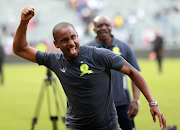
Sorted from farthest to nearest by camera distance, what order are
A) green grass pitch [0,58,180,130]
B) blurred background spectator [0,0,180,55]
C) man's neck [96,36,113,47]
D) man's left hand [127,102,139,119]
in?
blurred background spectator [0,0,180,55] → green grass pitch [0,58,180,130] → man's neck [96,36,113,47] → man's left hand [127,102,139,119]

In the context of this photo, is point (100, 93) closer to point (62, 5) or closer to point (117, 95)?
point (117, 95)

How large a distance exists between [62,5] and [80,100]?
95.8 feet

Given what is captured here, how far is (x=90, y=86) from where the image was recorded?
2697 mm

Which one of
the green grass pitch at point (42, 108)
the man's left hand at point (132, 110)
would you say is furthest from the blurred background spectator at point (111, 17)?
the man's left hand at point (132, 110)

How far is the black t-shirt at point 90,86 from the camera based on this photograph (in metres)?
2.70

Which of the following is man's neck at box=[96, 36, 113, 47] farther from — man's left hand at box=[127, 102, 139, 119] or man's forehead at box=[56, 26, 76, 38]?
man's forehead at box=[56, 26, 76, 38]

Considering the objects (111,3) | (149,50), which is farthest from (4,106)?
(111,3)

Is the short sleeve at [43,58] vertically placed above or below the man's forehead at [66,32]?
below

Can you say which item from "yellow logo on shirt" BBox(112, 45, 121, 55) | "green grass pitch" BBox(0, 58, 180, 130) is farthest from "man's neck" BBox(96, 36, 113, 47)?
"green grass pitch" BBox(0, 58, 180, 130)

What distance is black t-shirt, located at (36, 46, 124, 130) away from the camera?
A: 2703mm

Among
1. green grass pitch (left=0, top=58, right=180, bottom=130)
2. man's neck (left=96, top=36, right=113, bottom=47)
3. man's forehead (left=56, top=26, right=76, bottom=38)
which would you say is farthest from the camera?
green grass pitch (left=0, top=58, right=180, bottom=130)

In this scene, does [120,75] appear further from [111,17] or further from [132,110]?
[111,17]

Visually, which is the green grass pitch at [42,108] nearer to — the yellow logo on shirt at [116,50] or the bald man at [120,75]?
the bald man at [120,75]

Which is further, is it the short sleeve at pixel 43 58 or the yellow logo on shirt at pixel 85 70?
the short sleeve at pixel 43 58
